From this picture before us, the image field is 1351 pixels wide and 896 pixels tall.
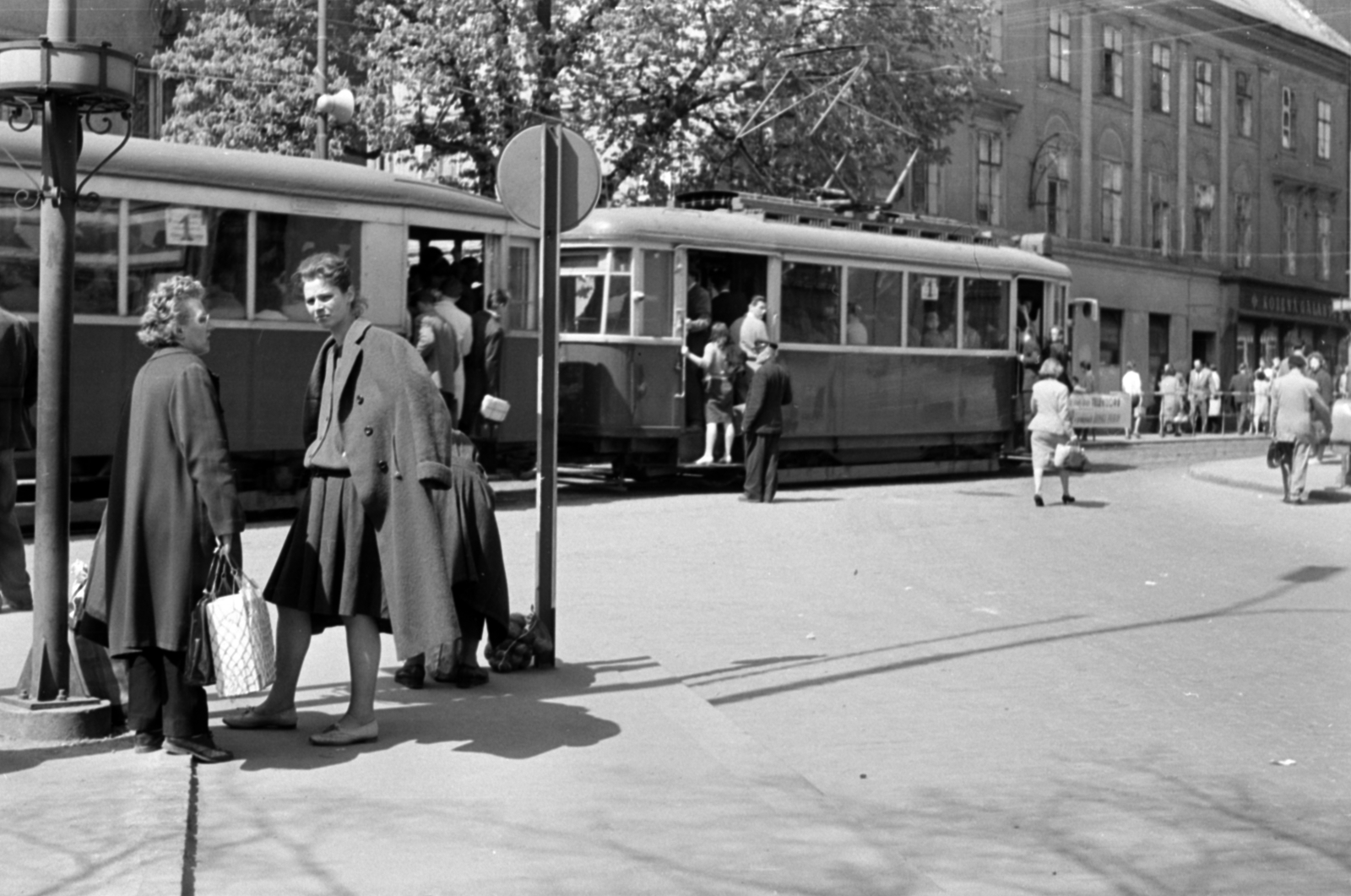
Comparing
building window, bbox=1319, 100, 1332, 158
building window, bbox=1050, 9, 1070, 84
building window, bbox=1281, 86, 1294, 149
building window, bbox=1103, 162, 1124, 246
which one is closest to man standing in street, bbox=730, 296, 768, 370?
building window, bbox=1050, 9, 1070, 84

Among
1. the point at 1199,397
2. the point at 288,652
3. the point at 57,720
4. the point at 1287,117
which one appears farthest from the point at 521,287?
the point at 1287,117

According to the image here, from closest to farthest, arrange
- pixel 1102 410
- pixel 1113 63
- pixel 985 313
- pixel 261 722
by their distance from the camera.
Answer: pixel 261 722 → pixel 985 313 → pixel 1102 410 → pixel 1113 63

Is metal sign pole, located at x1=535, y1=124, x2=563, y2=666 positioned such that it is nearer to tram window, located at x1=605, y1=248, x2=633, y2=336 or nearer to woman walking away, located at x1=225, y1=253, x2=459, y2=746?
woman walking away, located at x1=225, y1=253, x2=459, y2=746

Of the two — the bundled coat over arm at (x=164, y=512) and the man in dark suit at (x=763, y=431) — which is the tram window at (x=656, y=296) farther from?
the bundled coat over arm at (x=164, y=512)

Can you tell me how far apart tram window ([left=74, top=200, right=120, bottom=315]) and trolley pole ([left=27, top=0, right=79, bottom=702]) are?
8027 mm

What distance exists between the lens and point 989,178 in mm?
45250

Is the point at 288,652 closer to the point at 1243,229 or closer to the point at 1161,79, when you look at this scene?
the point at 1161,79

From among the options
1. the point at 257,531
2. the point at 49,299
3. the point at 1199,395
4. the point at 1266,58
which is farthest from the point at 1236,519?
the point at 1266,58

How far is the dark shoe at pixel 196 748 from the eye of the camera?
6.53m

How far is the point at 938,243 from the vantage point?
25.1 metres

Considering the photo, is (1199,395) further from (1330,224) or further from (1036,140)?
(1330,224)

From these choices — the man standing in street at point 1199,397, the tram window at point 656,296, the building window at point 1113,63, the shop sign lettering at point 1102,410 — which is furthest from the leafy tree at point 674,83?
the building window at point 1113,63

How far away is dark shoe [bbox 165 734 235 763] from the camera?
6531 millimetres

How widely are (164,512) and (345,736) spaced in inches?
43.8
